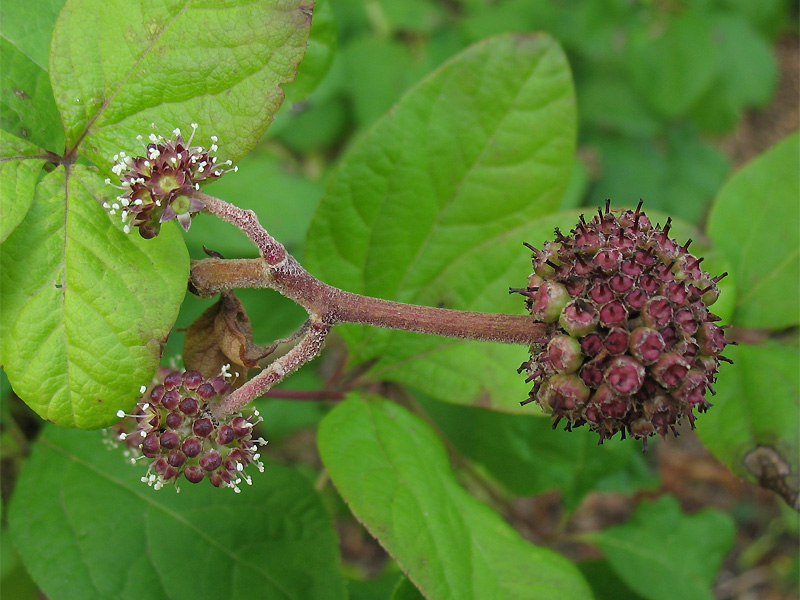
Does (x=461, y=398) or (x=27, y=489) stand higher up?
(x=461, y=398)

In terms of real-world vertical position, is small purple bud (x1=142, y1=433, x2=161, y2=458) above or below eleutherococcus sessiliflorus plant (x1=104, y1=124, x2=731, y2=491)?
below

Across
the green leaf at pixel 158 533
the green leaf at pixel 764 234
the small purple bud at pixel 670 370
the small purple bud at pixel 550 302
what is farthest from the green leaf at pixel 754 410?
the green leaf at pixel 158 533

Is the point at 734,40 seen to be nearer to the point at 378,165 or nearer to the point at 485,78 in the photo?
the point at 485,78

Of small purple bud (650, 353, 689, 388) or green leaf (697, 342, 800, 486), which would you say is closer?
small purple bud (650, 353, 689, 388)

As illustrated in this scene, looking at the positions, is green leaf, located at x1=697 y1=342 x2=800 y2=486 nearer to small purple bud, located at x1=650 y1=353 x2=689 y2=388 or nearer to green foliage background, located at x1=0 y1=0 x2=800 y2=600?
green foliage background, located at x1=0 y1=0 x2=800 y2=600

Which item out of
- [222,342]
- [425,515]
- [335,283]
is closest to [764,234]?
[335,283]

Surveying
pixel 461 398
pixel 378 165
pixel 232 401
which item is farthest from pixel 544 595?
pixel 378 165

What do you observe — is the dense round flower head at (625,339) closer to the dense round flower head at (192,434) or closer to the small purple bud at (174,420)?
the dense round flower head at (192,434)

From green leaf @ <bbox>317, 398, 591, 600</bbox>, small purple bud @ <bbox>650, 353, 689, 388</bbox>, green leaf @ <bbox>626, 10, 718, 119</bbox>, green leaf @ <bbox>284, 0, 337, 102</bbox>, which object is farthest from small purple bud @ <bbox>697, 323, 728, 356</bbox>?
green leaf @ <bbox>626, 10, 718, 119</bbox>
